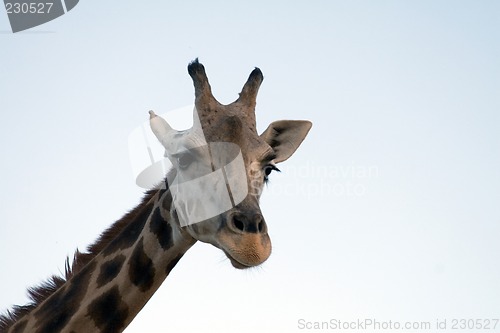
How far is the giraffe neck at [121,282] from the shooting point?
7445mm

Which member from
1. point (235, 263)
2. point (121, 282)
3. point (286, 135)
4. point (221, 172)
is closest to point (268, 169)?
point (221, 172)

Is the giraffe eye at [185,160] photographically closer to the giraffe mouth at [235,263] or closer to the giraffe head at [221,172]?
the giraffe head at [221,172]

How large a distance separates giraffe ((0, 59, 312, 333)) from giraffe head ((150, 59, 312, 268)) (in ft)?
0.03

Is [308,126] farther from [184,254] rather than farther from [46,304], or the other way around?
[46,304]

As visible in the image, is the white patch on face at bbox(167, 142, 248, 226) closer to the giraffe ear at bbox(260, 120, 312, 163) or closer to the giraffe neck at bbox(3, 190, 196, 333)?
the giraffe neck at bbox(3, 190, 196, 333)

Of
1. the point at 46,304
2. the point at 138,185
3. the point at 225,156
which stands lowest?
the point at 46,304

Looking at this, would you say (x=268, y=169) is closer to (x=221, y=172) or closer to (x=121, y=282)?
(x=221, y=172)

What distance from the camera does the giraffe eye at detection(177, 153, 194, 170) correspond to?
24.1 ft

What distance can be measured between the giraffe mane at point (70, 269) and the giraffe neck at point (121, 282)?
30 cm

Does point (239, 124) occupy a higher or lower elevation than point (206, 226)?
higher

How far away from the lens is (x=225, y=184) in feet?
22.7

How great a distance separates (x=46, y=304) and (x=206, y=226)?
2095 millimetres

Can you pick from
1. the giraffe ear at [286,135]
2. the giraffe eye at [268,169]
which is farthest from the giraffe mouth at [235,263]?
the giraffe ear at [286,135]

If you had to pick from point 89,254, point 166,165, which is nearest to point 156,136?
point 166,165
